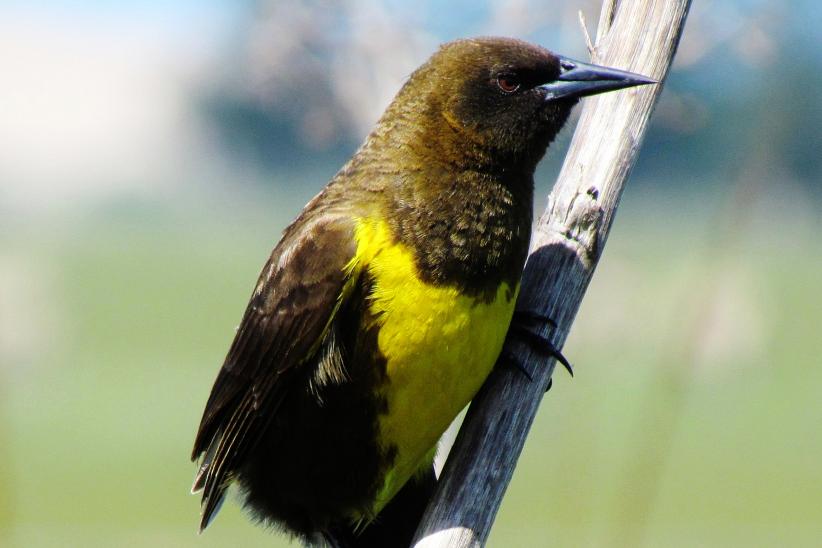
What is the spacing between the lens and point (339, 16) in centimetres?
613

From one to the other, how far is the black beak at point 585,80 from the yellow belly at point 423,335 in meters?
0.60

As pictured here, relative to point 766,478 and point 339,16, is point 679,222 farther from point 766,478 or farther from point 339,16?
point 339,16

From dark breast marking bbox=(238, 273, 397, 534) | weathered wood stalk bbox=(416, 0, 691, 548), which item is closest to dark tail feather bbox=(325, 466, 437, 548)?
dark breast marking bbox=(238, 273, 397, 534)

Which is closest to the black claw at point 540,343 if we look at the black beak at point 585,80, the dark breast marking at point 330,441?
the dark breast marking at point 330,441

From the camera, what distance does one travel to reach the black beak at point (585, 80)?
310 centimetres

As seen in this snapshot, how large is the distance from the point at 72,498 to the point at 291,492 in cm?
1268

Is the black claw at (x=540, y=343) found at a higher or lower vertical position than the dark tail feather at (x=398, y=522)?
higher

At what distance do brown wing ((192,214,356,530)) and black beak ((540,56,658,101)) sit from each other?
2.41 feet

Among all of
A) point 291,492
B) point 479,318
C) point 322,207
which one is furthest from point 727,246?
point 291,492

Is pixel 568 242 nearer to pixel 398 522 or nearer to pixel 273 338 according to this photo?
pixel 273 338

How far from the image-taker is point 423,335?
3.28 meters

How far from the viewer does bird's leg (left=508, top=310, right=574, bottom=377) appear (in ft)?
10.6

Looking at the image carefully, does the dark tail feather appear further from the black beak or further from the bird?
the black beak

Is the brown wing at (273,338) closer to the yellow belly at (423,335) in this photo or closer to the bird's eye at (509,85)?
the yellow belly at (423,335)
